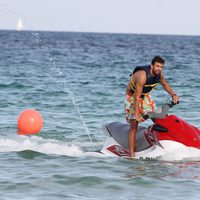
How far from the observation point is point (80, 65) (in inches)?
1192

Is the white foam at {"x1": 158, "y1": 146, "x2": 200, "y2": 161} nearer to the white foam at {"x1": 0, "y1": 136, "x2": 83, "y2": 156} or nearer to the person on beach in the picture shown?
the person on beach

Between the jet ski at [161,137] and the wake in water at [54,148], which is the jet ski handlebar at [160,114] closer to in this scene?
the jet ski at [161,137]

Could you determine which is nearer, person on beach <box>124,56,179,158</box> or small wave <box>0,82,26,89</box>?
person on beach <box>124,56,179,158</box>

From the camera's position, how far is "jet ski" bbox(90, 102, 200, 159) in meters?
8.50

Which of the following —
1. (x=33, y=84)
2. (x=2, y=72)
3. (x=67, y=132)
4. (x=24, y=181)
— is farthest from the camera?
(x=2, y=72)

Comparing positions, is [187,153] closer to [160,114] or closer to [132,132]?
[160,114]

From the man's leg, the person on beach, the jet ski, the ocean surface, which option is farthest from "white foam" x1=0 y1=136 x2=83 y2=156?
the person on beach

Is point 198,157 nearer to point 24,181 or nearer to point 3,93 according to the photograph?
point 24,181

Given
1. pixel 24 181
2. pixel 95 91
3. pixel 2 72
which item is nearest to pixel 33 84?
pixel 95 91

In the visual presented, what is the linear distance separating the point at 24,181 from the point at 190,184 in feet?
6.19

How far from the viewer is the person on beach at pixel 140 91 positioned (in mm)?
8500

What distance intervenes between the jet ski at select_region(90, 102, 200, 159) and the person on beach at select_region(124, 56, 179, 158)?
117 mm

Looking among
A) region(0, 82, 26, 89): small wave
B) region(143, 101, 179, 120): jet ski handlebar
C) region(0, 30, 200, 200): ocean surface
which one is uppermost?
region(0, 82, 26, 89): small wave

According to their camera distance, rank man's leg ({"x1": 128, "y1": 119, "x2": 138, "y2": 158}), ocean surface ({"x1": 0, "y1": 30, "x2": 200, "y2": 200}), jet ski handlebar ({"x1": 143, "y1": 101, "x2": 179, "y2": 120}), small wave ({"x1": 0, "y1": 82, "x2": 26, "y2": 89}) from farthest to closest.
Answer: small wave ({"x1": 0, "y1": 82, "x2": 26, "y2": 89})
man's leg ({"x1": 128, "y1": 119, "x2": 138, "y2": 158})
jet ski handlebar ({"x1": 143, "y1": 101, "x2": 179, "y2": 120})
ocean surface ({"x1": 0, "y1": 30, "x2": 200, "y2": 200})
